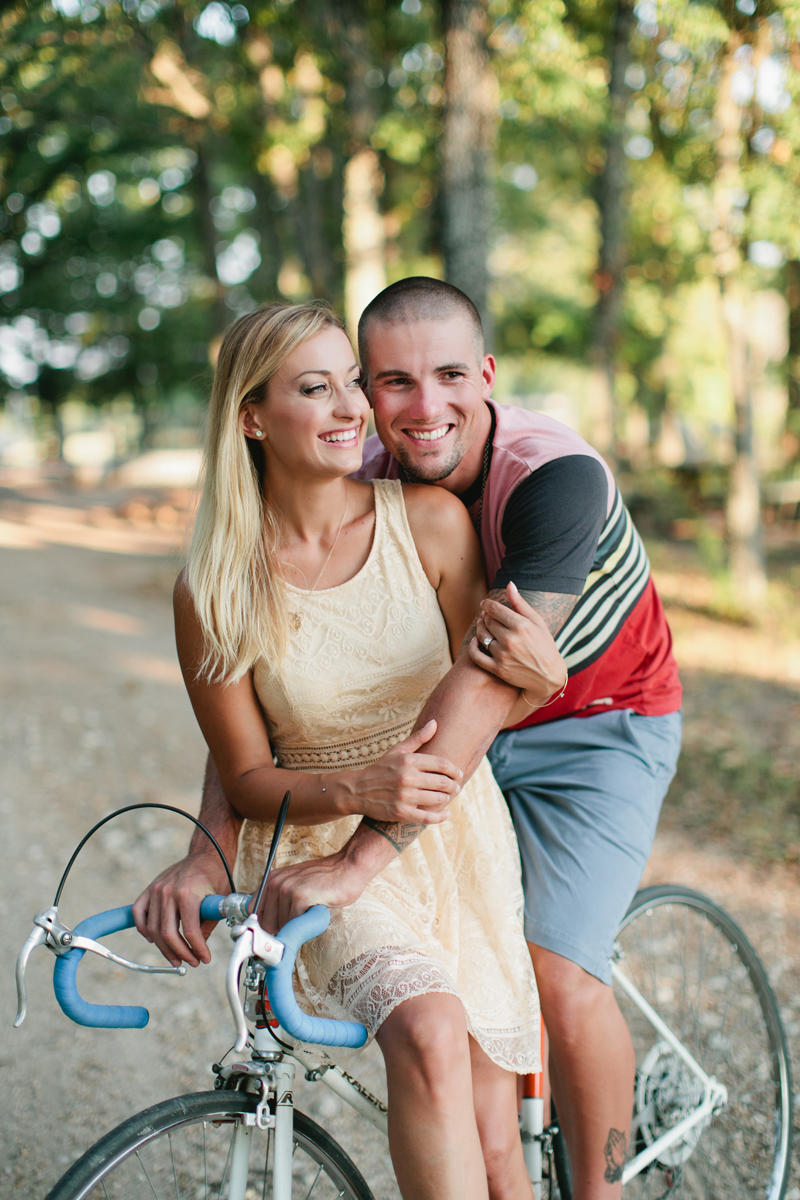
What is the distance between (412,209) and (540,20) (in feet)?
36.4

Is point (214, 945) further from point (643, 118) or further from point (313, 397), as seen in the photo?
point (643, 118)

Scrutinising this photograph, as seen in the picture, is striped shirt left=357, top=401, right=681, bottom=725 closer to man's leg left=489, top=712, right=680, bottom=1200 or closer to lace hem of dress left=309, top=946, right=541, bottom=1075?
man's leg left=489, top=712, right=680, bottom=1200

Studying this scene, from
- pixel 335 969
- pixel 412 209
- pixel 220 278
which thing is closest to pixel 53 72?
pixel 220 278

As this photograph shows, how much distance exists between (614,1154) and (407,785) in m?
1.16

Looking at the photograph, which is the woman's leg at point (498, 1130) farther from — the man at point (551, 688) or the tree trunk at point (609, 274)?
the tree trunk at point (609, 274)

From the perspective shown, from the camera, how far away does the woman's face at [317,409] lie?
210cm

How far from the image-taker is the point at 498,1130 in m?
1.97

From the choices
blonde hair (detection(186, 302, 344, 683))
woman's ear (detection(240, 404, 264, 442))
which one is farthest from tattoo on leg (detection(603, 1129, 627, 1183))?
woman's ear (detection(240, 404, 264, 442))

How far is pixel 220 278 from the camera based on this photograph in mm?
13211

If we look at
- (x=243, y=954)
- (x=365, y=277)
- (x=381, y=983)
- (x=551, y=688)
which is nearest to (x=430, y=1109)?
(x=381, y=983)

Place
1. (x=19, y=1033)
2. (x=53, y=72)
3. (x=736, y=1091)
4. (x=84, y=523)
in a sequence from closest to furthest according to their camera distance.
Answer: (x=736, y=1091) < (x=19, y=1033) < (x=53, y=72) < (x=84, y=523)

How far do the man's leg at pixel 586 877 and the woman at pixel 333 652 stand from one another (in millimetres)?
115

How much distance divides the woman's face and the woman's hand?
68 centimetres

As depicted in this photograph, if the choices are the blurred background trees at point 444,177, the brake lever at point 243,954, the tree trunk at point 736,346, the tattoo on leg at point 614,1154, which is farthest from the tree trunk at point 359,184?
the brake lever at point 243,954
